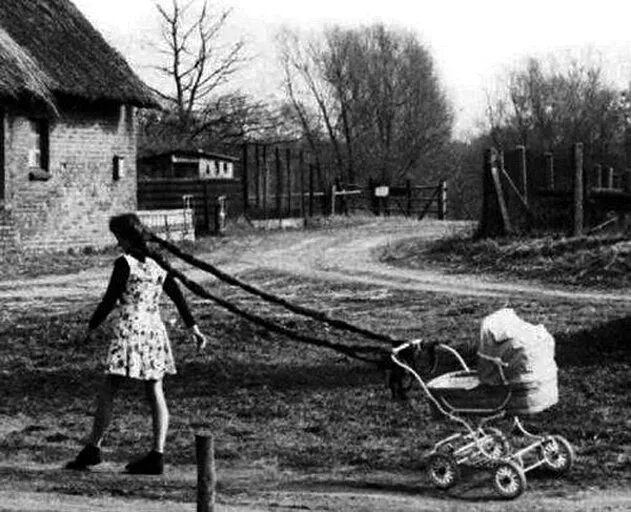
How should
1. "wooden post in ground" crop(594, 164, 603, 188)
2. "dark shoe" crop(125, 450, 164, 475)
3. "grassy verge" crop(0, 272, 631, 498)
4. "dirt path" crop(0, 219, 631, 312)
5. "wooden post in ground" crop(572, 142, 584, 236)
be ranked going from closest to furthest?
"dark shoe" crop(125, 450, 164, 475)
"grassy verge" crop(0, 272, 631, 498)
"dirt path" crop(0, 219, 631, 312)
"wooden post in ground" crop(572, 142, 584, 236)
"wooden post in ground" crop(594, 164, 603, 188)

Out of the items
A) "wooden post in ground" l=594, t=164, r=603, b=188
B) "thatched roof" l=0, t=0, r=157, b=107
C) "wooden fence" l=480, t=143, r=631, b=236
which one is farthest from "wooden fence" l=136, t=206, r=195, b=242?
"wooden post in ground" l=594, t=164, r=603, b=188

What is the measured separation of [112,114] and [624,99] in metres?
54.1

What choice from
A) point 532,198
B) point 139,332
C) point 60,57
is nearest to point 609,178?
point 532,198

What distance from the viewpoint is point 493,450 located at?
7836 mm

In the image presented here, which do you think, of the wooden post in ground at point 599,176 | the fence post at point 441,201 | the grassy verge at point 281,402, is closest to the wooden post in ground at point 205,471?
the grassy verge at point 281,402

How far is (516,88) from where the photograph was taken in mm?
85500

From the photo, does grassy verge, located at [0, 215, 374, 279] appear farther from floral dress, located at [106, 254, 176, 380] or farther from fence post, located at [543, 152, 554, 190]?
A: floral dress, located at [106, 254, 176, 380]

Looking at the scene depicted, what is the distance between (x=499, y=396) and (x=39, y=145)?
2226 centimetres

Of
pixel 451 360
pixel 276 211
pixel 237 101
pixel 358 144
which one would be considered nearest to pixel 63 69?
pixel 276 211

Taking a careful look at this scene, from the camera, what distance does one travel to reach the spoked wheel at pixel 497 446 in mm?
7711

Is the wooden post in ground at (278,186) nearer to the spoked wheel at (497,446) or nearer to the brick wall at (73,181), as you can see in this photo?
the brick wall at (73,181)

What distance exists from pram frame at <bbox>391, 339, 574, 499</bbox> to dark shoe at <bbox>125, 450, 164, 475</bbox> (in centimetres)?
167

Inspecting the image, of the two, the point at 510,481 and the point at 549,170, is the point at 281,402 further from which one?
the point at 549,170

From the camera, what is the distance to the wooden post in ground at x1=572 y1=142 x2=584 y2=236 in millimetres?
22734
